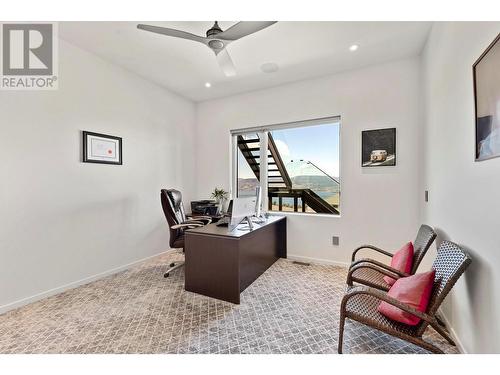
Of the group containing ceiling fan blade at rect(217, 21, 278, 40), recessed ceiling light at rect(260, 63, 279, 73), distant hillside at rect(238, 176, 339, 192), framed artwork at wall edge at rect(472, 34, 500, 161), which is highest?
recessed ceiling light at rect(260, 63, 279, 73)

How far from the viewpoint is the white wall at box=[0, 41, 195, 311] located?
232 centimetres

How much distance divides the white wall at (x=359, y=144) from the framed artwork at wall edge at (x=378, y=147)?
63mm

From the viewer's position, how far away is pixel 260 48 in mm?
2824

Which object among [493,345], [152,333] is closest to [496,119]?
[493,345]

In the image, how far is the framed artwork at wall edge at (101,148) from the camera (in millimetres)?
2885

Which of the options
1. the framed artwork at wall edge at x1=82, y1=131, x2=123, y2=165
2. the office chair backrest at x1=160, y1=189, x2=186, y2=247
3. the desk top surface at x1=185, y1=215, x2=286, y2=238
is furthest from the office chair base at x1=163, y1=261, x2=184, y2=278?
the framed artwork at wall edge at x1=82, y1=131, x2=123, y2=165

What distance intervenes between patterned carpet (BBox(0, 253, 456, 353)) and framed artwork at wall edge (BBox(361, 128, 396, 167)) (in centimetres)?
170

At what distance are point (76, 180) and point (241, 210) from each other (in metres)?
2.05

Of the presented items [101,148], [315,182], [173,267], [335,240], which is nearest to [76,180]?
[101,148]

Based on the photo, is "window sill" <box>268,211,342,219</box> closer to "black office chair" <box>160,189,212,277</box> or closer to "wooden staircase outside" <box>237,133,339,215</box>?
"wooden staircase outside" <box>237,133,339,215</box>

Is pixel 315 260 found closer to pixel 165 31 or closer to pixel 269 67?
pixel 269 67
